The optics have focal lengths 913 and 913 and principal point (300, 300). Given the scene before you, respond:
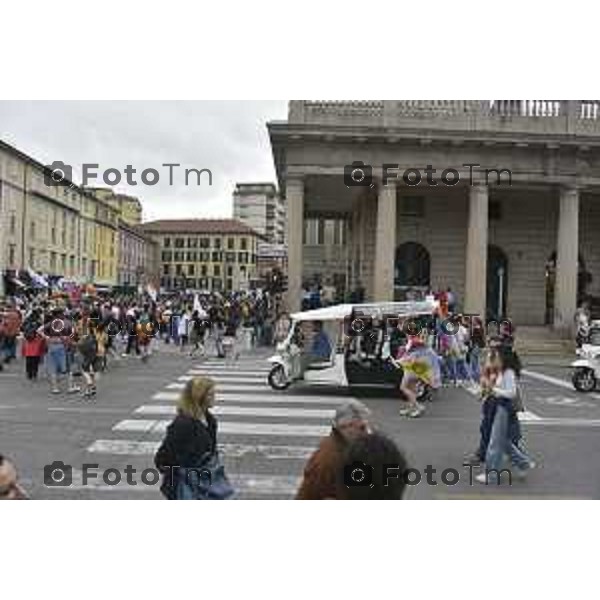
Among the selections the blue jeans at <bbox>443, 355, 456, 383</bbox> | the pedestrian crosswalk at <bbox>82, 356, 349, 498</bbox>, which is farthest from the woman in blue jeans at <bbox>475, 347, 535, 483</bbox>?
the blue jeans at <bbox>443, 355, 456, 383</bbox>

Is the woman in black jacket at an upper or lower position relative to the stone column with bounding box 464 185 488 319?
lower

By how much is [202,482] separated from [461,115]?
85.6 ft

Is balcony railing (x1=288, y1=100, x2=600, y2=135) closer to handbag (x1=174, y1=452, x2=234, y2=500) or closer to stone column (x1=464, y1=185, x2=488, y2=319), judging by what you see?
stone column (x1=464, y1=185, x2=488, y2=319)

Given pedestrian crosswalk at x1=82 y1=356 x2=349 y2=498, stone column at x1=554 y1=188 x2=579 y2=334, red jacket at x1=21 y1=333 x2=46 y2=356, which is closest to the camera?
pedestrian crosswalk at x1=82 y1=356 x2=349 y2=498

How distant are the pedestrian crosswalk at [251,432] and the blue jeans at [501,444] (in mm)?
2135

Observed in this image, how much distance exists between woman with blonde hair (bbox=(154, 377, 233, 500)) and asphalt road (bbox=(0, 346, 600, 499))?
2111 millimetres

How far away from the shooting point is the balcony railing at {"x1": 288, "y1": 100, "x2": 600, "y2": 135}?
101ft

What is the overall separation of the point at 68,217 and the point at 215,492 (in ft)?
226

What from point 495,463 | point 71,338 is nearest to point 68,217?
point 71,338

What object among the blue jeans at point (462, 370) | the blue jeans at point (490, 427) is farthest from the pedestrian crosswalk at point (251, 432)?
the blue jeans at point (462, 370)

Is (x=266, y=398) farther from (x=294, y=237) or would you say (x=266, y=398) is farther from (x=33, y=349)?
(x=294, y=237)

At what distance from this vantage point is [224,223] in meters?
106

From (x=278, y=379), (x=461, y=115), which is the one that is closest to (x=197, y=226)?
(x=461, y=115)
